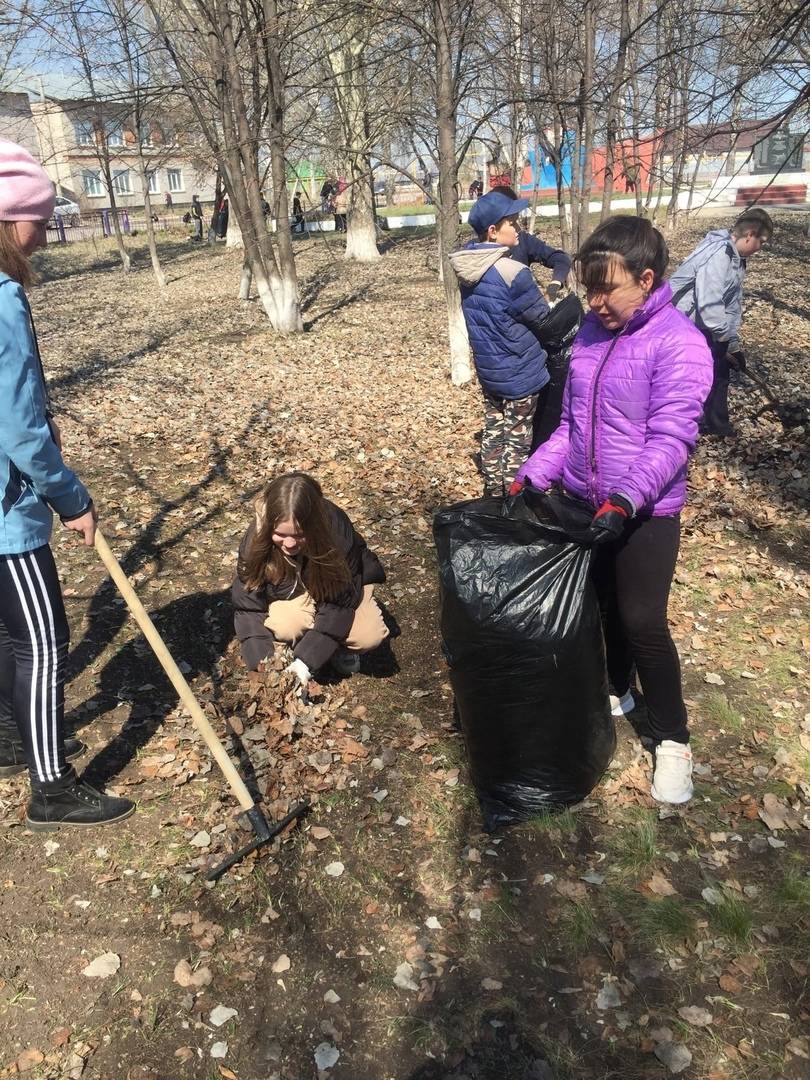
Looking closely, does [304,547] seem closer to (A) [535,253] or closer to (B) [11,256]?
(B) [11,256]

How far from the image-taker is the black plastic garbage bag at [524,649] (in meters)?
2.54

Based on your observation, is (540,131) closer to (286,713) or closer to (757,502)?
(757,502)

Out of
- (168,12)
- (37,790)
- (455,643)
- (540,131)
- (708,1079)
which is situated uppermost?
(168,12)

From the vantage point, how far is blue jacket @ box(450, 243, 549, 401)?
4578 mm

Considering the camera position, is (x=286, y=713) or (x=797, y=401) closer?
(x=286, y=713)

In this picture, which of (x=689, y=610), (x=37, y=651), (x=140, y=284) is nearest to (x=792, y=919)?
(x=689, y=610)

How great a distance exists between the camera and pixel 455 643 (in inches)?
104

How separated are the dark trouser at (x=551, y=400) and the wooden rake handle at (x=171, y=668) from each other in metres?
→ 3.16

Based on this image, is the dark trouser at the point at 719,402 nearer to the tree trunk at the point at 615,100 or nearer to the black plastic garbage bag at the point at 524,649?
the tree trunk at the point at 615,100

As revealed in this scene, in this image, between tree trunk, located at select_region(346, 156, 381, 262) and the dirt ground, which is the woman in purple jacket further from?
tree trunk, located at select_region(346, 156, 381, 262)

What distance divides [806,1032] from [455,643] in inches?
56.4

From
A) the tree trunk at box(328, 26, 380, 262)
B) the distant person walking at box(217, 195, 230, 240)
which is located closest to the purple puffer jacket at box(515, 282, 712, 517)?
the tree trunk at box(328, 26, 380, 262)

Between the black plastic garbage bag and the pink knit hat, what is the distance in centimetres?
154

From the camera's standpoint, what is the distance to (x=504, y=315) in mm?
4652
